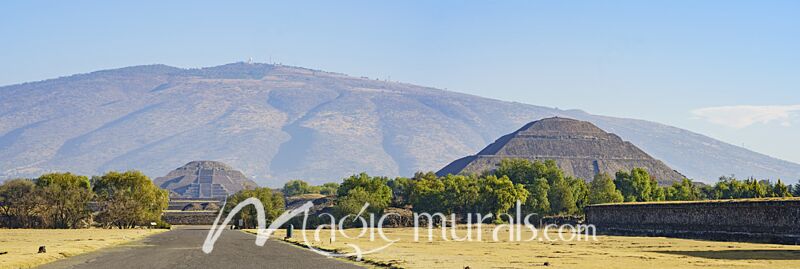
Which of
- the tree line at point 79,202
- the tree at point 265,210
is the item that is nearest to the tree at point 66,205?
the tree line at point 79,202

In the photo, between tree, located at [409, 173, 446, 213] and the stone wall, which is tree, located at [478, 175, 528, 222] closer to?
tree, located at [409, 173, 446, 213]

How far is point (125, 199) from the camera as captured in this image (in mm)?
177750

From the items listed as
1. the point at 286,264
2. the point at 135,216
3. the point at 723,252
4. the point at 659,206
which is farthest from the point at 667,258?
the point at 135,216

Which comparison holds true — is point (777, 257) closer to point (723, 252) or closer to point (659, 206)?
point (723, 252)

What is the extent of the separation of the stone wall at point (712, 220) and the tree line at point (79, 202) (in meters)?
81.6

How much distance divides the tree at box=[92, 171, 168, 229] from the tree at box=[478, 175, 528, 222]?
5871 cm

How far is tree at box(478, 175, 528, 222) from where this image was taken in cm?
17862

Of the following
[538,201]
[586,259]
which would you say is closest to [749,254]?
[586,259]

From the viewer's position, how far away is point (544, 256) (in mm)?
64562

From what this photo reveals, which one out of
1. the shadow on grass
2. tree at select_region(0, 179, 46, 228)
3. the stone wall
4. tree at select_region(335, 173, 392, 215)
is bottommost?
the shadow on grass

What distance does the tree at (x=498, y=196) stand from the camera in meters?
179

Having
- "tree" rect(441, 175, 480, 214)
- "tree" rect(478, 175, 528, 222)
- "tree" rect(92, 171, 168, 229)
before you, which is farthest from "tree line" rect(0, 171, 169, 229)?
"tree" rect(478, 175, 528, 222)

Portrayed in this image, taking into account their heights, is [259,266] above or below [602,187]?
below

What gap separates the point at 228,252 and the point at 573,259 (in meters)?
23.4
